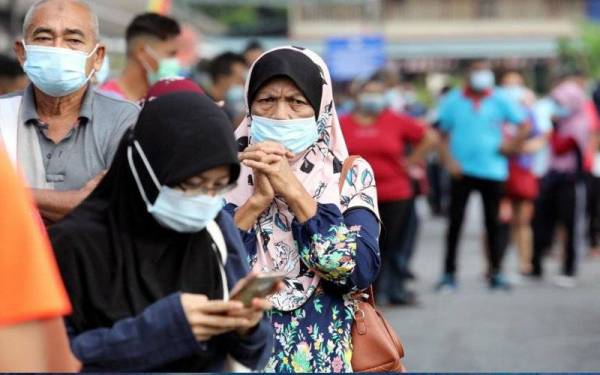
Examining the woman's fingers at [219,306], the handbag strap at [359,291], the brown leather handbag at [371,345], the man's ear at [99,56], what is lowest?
the brown leather handbag at [371,345]

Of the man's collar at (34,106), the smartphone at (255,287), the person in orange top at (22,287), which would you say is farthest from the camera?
the man's collar at (34,106)

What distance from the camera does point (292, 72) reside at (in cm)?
426

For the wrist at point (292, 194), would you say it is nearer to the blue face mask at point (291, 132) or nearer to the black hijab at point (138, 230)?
the blue face mask at point (291, 132)

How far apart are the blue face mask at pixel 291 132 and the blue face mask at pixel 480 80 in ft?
25.9

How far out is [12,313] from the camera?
2004 mm

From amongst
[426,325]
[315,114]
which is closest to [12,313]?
[315,114]

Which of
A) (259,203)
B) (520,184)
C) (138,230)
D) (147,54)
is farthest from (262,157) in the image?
(520,184)

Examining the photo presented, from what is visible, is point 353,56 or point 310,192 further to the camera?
point 353,56

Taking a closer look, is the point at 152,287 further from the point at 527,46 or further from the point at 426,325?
the point at 527,46

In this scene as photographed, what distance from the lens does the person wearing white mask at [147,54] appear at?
741cm

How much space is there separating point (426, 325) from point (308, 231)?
6573 millimetres

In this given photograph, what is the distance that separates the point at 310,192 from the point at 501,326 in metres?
6.34

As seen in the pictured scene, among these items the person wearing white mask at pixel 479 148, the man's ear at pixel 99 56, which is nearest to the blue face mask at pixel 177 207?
the man's ear at pixel 99 56

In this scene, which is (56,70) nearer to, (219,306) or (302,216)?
(302,216)
